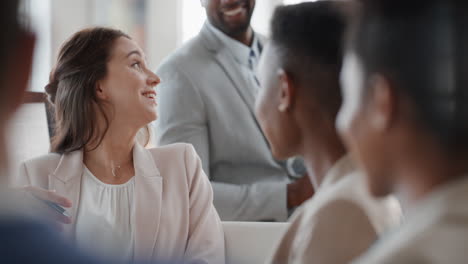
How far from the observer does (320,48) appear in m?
1.12

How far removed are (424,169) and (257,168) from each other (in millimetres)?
1935

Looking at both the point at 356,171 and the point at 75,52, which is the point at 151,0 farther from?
the point at 356,171

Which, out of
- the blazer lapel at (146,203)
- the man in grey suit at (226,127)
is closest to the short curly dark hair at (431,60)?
the blazer lapel at (146,203)

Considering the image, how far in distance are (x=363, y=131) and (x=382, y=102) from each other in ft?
0.21

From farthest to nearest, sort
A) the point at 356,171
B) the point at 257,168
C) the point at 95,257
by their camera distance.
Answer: the point at 257,168, the point at 356,171, the point at 95,257

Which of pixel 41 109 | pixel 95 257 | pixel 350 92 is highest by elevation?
pixel 350 92

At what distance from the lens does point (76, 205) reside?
207 centimetres

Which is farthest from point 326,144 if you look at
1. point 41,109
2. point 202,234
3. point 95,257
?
point 41,109

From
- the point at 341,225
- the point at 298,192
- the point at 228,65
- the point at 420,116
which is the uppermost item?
the point at 420,116

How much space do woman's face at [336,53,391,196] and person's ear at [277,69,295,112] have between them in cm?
31

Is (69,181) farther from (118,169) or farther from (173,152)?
(173,152)

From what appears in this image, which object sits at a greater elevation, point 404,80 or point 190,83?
point 404,80

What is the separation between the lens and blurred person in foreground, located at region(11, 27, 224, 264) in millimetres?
2053

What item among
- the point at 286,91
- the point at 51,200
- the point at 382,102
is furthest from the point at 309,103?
the point at 51,200
